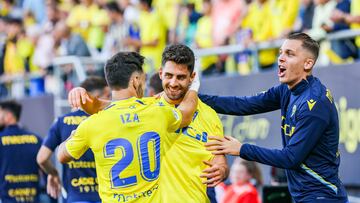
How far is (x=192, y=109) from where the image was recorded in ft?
23.2

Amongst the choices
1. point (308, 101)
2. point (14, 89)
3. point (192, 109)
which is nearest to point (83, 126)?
point (192, 109)

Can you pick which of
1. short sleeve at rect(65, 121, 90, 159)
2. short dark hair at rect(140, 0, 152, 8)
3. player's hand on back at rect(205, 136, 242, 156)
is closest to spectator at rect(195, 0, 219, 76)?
short dark hair at rect(140, 0, 152, 8)

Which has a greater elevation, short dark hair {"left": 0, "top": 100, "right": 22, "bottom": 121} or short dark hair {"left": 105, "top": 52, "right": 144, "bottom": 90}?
short dark hair {"left": 105, "top": 52, "right": 144, "bottom": 90}

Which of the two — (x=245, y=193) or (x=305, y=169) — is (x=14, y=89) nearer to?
(x=245, y=193)

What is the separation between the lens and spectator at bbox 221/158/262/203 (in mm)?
11141

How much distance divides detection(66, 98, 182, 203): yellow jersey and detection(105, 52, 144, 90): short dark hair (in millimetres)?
146

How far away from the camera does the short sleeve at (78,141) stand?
6.58m

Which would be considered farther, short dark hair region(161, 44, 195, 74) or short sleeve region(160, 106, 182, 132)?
short dark hair region(161, 44, 195, 74)

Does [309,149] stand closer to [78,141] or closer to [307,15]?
[78,141]

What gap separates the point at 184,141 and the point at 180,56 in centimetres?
76

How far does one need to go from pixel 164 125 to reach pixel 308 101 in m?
1.16

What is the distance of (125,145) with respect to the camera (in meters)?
6.55

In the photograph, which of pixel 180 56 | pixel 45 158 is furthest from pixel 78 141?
pixel 45 158

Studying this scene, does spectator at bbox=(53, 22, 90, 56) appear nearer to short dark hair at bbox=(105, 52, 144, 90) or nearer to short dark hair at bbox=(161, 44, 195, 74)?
short dark hair at bbox=(161, 44, 195, 74)
